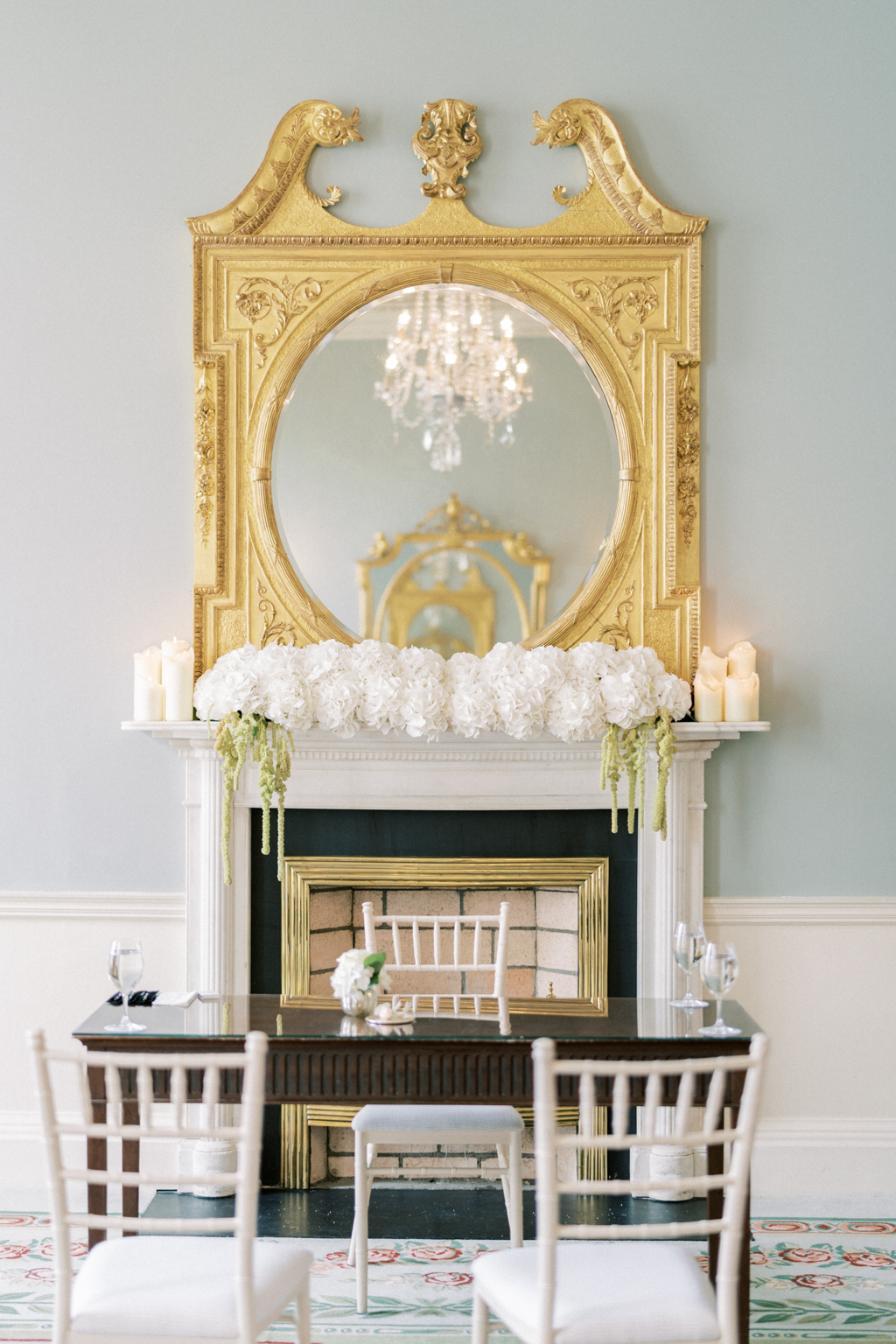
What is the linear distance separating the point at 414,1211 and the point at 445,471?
2.30 metres

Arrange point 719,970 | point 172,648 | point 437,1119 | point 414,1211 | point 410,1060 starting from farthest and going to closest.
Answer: point 172,648 → point 414,1211 → point 437,1119 → point 719,970 → point 410,1060

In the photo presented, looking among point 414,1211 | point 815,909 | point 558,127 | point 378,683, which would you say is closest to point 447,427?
point 378,683

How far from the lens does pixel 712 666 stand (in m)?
3.63

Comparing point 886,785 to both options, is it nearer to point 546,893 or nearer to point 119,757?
point 546,893

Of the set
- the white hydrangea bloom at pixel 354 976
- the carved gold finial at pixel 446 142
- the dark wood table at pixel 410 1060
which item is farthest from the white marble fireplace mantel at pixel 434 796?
the carved gold finial at pixel 446 142

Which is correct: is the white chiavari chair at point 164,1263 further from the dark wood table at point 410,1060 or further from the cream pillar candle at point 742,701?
the cream pillar candle at point 742,701

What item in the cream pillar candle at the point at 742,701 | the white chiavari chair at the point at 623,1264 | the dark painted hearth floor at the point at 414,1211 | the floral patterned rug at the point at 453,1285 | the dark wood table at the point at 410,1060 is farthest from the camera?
the cream pillar candle at the point at 742,701

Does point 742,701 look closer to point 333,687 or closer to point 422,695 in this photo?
point 422,695

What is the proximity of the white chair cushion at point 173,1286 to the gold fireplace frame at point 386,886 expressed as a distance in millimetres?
1463

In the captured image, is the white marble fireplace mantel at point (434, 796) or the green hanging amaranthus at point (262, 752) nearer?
the green hanging amaranthus at point (262, 752)

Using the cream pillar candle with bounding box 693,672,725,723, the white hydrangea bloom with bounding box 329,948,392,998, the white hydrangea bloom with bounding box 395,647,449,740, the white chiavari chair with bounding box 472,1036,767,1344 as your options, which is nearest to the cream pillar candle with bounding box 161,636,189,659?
the white hydrangea bloom with bounding box 395,647,449,740

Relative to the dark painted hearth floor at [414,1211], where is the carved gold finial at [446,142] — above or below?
above

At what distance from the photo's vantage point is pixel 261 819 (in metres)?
3.75

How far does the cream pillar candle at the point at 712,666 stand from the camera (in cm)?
362
